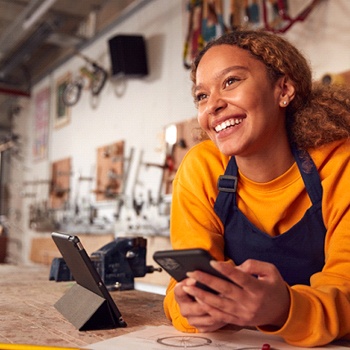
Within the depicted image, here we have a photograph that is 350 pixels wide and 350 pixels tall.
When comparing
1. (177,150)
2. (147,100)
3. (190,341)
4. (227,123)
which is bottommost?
(190,341)

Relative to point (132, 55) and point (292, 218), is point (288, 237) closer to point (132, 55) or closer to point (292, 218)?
point (292, 218)

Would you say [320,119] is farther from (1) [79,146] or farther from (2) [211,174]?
(1) [79,146]

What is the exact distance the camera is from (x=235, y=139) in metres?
1.17

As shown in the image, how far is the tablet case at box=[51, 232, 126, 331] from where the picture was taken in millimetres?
1037

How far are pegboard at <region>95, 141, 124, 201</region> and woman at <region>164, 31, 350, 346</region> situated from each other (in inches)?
149

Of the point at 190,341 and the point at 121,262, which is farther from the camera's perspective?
the point at 121,262

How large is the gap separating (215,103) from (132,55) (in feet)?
12.5

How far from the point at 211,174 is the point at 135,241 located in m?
0.46

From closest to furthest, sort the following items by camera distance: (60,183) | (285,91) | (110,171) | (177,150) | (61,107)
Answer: (285,91), (177,150), (110,171), (60,183), (61,107)

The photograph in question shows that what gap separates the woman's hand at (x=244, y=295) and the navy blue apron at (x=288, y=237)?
0.97 ft

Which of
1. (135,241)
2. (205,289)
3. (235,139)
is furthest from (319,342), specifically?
(135,241)

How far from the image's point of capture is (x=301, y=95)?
4.22 ft

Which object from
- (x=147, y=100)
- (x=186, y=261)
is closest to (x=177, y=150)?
(x=147, y=100)

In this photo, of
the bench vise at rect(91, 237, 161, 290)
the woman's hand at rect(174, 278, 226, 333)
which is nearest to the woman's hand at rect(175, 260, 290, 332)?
the woman's hand at rect(174, 278, 226, 333)
